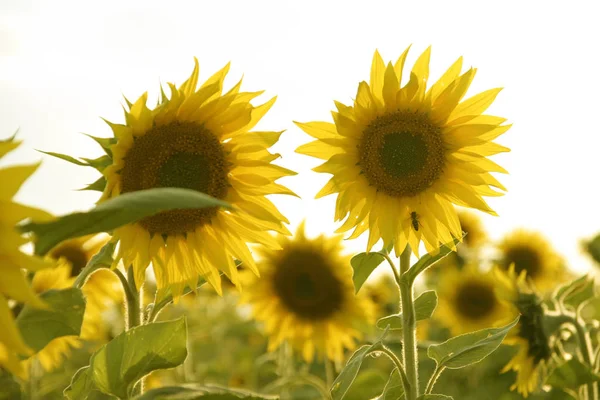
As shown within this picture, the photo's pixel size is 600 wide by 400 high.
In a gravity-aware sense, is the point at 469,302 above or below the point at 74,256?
below

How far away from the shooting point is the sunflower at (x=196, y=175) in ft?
7.16

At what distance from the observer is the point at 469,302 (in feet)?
20.7

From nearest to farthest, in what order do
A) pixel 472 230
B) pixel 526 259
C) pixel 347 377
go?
1. pixel 347 377
2. pixel 526 259
3. pixel 472 230

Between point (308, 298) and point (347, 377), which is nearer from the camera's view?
point (347, 377)

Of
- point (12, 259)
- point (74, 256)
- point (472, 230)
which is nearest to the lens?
point (12, 259)

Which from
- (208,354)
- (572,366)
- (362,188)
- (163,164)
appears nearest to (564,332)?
(572,366)

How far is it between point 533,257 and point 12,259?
21.3 ft

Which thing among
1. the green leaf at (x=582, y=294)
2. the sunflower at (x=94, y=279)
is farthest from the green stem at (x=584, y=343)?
the sunflower at (x=94, y=279)

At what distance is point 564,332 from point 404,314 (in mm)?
1286

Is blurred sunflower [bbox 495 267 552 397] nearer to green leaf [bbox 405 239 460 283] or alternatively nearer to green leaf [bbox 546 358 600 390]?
green leaf [bbox 546 358 600 390]

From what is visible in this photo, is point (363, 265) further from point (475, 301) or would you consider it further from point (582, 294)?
point (475, 301)

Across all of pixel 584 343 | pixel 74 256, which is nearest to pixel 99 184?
pixel 584 343

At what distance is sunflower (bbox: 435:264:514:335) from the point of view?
6176 mm

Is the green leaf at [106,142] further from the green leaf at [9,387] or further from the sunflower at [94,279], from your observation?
the sunflower at [94,279]
